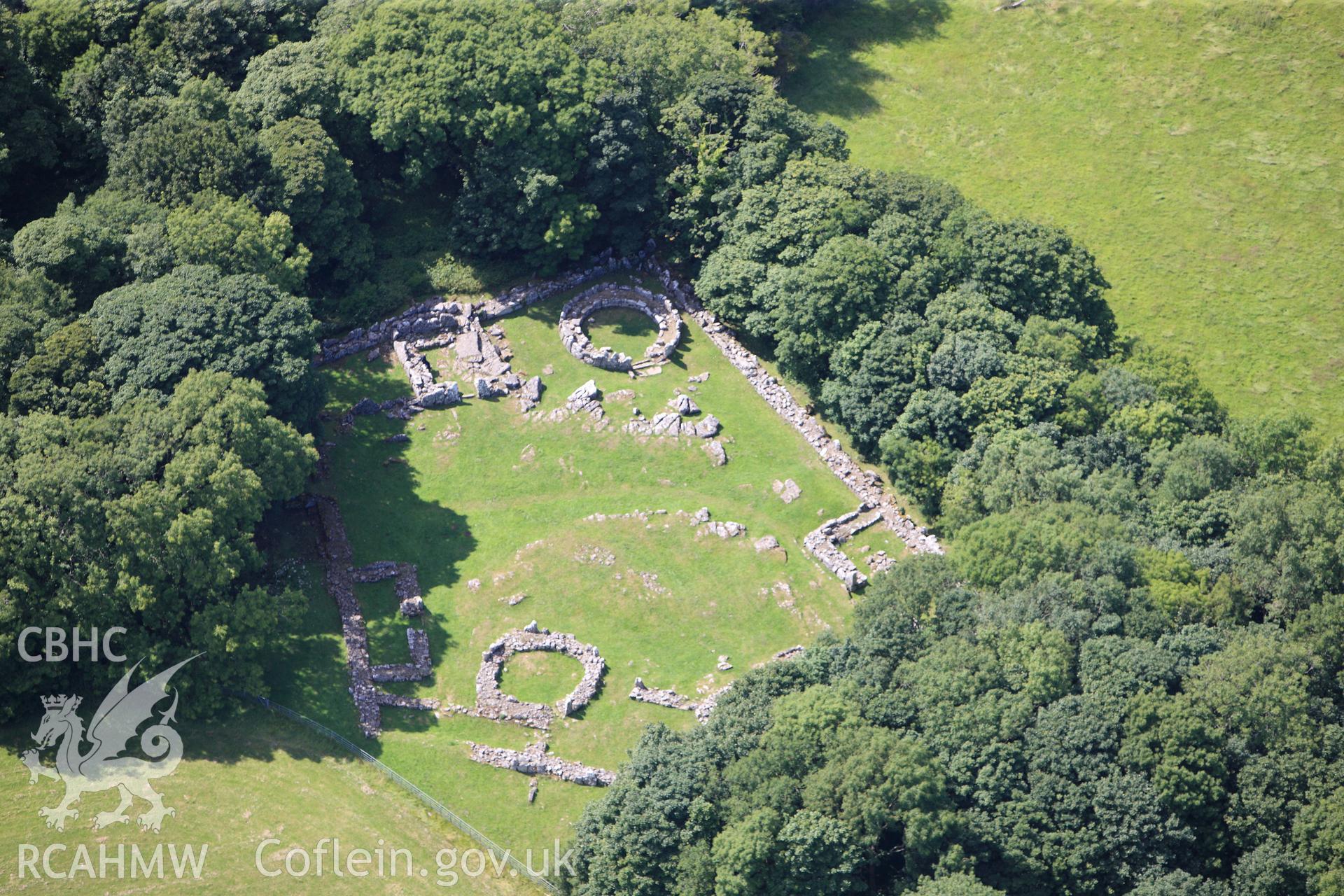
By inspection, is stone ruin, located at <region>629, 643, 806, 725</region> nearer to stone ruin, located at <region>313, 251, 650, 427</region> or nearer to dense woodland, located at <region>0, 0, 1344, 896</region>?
dense woodland, located at <region>0, 0, 1344, 896</region>

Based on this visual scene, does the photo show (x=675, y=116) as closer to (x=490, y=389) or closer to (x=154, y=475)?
(x=490, y=389)

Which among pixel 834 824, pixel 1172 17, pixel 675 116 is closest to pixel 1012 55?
pixel 1172 17

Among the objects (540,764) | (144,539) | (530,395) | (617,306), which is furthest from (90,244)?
(540,764)

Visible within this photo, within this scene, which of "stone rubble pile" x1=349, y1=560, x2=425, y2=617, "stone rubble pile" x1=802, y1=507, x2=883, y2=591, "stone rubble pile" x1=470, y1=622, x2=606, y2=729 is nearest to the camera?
"stone rubble pile" x1=470, y1=622, x2=606, y2=729

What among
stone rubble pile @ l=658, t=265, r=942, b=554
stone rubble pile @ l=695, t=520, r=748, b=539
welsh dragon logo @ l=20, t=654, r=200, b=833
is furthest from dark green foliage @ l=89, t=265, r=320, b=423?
stone rubble pile @ l=658, t=265, r=942, b=554

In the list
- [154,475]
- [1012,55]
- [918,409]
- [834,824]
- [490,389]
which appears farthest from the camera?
[1012,55]

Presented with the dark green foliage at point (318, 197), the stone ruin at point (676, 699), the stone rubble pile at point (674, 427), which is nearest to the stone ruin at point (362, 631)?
the stone ruin at point (676, 699)

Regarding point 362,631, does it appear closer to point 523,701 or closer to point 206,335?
point 523,701
